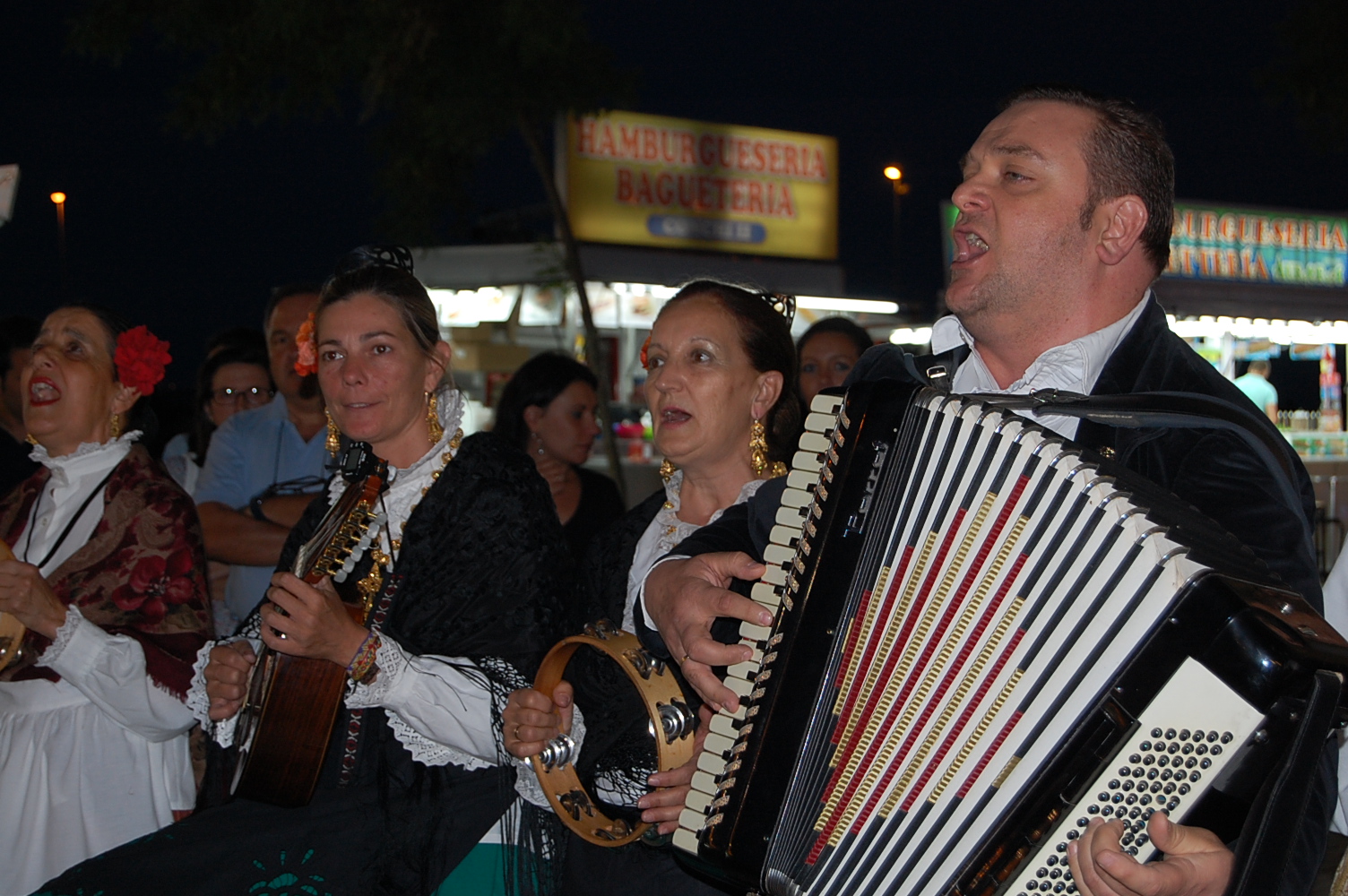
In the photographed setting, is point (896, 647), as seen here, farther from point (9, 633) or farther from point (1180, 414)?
point (9, 633)

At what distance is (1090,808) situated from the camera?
4.49 ft

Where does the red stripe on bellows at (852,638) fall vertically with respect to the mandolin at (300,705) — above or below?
above

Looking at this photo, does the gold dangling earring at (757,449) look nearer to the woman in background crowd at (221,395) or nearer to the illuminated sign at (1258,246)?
the woman in background crowd at (221,395)

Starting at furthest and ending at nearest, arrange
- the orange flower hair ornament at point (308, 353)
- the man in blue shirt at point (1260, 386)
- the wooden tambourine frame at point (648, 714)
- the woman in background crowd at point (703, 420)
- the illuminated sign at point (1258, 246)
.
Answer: the illuminated sign at point (1258, 246) → the man in blue shirt at point (1260, 386) → the orange flower hair ornament at point (308, 353) → the woman in background crowd at point (703, 420) → the wooden tambourine frame at point (648, 714)

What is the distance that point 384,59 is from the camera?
7.85 metres

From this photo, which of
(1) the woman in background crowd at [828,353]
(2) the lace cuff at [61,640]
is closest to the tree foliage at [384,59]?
(1) the woman in background crowd at [828,353]

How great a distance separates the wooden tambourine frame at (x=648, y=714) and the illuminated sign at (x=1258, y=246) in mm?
12064

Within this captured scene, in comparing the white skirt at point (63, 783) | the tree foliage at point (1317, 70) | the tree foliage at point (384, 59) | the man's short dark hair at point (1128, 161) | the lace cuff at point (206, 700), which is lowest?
the white skirt at point (63, 783)

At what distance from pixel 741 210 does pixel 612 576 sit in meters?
10.1

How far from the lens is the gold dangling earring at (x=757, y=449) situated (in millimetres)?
2809

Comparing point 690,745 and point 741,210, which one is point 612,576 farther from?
Answer: point 741,210

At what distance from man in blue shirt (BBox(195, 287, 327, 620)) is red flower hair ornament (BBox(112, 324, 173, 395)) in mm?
695

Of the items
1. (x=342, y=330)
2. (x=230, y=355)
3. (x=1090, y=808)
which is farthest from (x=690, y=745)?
(x=230, y=355)

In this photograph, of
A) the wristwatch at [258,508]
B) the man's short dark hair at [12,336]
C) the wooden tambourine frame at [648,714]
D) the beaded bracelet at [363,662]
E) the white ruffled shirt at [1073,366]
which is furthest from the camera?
the man's short dark hair at [12,336]
